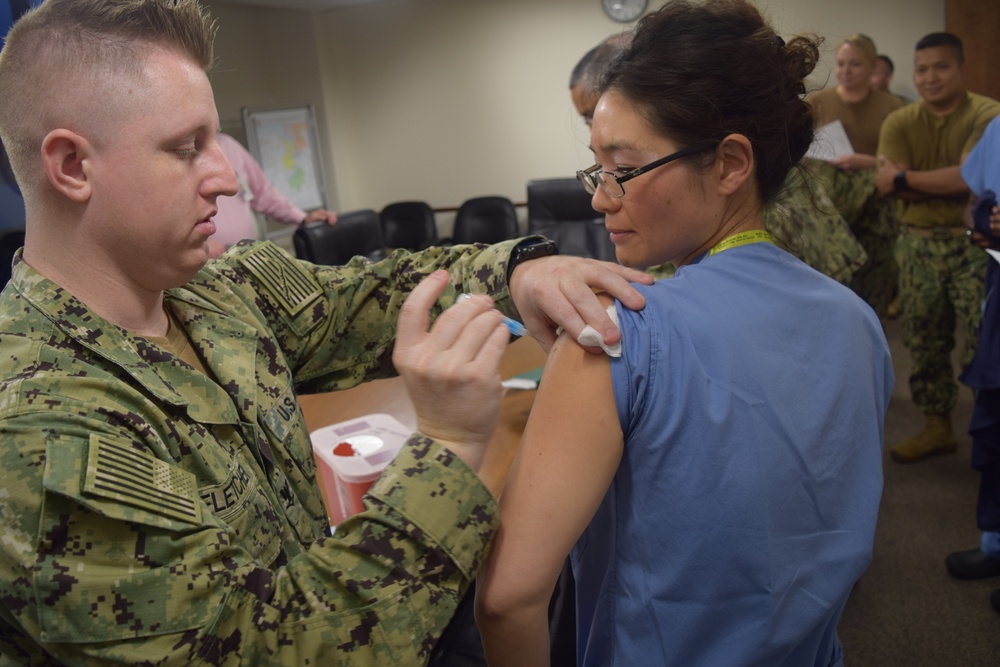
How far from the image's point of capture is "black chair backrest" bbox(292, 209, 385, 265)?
472 centimetres

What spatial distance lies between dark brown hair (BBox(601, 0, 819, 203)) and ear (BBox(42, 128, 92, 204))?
706mm

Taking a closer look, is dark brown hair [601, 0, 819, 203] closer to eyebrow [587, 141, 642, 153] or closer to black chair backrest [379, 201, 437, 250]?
eyebrow [587, 141, 642, 153]

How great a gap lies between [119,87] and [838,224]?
2438 millimetres

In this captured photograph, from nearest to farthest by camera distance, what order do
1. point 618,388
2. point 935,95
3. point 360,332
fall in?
point 618,388
point 360,332
point 935,95

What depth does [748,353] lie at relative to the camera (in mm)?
893

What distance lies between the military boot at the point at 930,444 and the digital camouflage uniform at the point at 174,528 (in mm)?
3368

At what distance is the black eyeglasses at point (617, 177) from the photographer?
3.39ft

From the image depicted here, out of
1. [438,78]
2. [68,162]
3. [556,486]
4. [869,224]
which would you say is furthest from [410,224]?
[556,486]

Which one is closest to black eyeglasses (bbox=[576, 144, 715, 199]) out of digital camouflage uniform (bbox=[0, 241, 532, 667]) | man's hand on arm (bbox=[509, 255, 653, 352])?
man's hand on arm (bbox=[509, 255, 653, 352])

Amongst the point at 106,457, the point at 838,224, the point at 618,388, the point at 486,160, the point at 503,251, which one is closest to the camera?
the point at 106,457

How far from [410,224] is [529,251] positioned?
18.1 ft

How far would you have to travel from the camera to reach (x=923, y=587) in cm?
271

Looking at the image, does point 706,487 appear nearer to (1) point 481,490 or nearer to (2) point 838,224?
Answer: (1) point 481,490

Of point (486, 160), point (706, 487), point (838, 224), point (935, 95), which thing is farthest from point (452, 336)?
point (486, 160)
